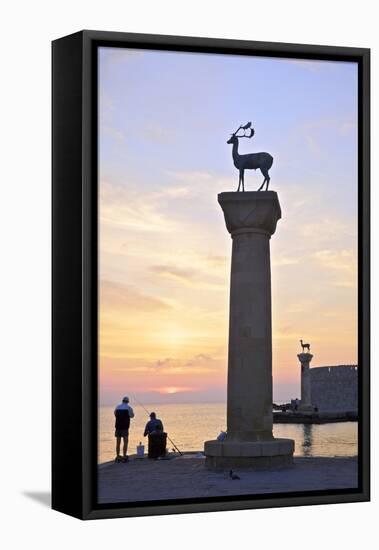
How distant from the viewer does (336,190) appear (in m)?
21.5

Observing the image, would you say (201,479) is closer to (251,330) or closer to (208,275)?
(251,330)

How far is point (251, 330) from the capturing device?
2188 cm

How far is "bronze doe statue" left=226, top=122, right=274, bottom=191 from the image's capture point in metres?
20.9

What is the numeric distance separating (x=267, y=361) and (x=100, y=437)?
2.69 meters

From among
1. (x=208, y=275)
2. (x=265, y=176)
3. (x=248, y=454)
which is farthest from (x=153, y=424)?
(x=265, y=176)

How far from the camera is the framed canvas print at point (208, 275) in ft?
65.4

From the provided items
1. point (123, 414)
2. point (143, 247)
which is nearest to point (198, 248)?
point (143, 247)

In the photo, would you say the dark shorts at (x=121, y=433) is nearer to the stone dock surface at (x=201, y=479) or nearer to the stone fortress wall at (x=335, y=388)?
the stone dock surface at (x=201, y=479)

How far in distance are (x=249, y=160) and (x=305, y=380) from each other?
265cm

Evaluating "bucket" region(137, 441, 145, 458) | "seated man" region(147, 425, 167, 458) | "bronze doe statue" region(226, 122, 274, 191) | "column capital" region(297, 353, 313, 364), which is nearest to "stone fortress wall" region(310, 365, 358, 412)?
"column capital" region(297, 353, 313, 364)

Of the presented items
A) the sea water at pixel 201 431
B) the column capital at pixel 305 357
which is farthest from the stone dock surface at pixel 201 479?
the column capital at pixel 305 357

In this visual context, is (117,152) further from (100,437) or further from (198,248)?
(100,437)

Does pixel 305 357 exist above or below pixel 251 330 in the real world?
below

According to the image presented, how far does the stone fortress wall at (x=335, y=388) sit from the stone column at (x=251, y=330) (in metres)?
0.57
